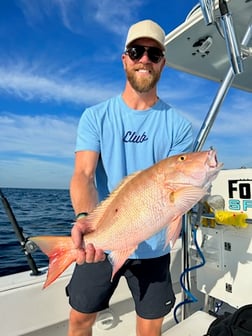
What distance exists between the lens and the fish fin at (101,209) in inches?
55.6

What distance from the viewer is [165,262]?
1.90 metres

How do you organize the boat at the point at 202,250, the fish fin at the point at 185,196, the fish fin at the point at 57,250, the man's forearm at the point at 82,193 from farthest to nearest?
the boat at the point at 202,250 → the man's forearm at the point at 82,193 → the fish fin at the point at 57,250 → the fish fin at the point at 185,196

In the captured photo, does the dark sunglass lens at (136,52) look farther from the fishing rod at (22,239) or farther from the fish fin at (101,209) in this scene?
the fishing rod at (22,239)

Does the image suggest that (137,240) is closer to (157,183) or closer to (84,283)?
(157,183)

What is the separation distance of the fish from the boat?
0.73 m

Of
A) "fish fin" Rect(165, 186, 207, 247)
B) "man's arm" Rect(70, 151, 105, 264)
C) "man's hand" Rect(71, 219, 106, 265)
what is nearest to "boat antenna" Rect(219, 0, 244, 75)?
"fish fin" Rect(165, 186, 207, 247)

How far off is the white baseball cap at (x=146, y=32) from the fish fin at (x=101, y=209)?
916 millimetres

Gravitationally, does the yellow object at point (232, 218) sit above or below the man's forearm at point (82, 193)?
below

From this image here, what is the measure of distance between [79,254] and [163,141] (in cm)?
86

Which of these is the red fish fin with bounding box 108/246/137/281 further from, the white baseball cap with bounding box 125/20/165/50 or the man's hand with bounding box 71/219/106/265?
the white baseball cap with bounding box 125/20/165/50

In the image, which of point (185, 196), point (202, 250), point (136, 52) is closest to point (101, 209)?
point (185, 196)

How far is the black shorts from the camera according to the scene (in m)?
1.81

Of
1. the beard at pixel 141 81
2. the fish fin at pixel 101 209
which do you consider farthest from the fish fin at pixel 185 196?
the beard at pixel 141 81

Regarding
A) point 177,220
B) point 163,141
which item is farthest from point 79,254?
point 163,141
